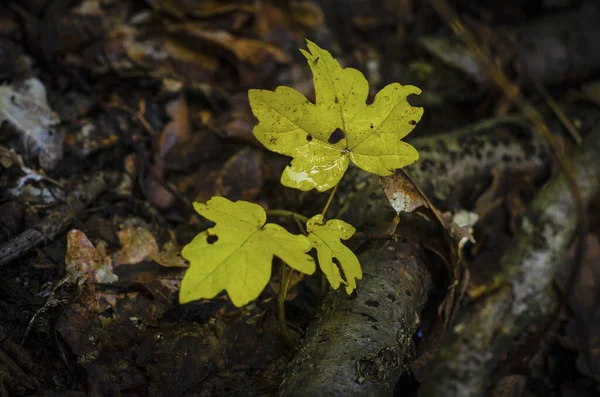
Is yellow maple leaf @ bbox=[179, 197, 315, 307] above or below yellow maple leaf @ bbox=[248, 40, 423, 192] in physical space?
below

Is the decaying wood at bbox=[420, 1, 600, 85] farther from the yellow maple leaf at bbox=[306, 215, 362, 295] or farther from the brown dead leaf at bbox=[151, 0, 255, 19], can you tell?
the yellow maple leaf at bbox=[306, 215, 362, 295]

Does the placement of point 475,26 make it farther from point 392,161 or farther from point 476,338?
point 476,338

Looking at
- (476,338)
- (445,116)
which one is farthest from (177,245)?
(445,116)

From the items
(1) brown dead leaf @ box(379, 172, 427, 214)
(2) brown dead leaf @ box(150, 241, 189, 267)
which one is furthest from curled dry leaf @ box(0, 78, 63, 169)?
(1) brown dead leaf @ box(379, 172, 427, 214)

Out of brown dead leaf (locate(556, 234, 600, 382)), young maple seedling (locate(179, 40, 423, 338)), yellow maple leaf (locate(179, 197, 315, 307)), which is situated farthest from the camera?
brown dead leaf (locate(556, 234, 600, 382))

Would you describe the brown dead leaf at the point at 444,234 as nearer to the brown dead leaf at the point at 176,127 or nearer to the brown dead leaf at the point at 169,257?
the brown dead leaf at the point at 169,257

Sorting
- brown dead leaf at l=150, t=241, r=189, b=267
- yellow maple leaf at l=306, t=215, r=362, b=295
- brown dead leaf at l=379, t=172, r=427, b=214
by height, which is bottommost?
brown dead leaf at l=150, t=241, r=189, b=267
